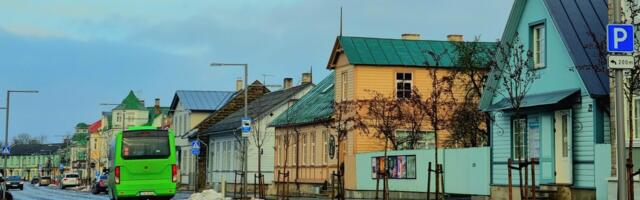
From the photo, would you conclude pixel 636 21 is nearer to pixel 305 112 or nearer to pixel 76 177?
pixel 305 112

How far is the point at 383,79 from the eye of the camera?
45.1m

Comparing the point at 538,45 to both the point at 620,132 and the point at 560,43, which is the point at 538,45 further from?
the point at 620,132

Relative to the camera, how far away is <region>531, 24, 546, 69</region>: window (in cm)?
2916

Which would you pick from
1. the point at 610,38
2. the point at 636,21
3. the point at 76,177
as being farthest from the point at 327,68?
the point at 76,177

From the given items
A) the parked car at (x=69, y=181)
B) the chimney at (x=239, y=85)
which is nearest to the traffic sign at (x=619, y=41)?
the chimney at (x=239, y=85)

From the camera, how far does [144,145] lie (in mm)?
35844

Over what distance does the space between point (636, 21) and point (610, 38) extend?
8.83 meters

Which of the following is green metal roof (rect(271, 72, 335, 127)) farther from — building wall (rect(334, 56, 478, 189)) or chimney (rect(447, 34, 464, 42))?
chimney (rect(447, 34, 464, 42))

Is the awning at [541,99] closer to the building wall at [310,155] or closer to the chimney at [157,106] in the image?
the building wall at [310,155]

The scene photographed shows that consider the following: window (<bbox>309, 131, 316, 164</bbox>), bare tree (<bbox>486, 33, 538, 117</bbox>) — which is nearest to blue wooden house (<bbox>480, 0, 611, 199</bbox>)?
bare tree (<bbox>486, 33, 538, 117</bbox>)

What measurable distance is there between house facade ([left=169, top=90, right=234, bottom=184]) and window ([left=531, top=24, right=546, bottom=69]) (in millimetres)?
51951

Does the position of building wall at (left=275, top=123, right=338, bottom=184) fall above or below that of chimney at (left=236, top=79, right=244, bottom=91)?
below

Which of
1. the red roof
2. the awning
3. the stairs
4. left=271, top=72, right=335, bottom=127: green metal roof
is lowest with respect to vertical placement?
the stairs

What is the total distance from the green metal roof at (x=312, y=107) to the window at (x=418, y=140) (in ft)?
15.9
